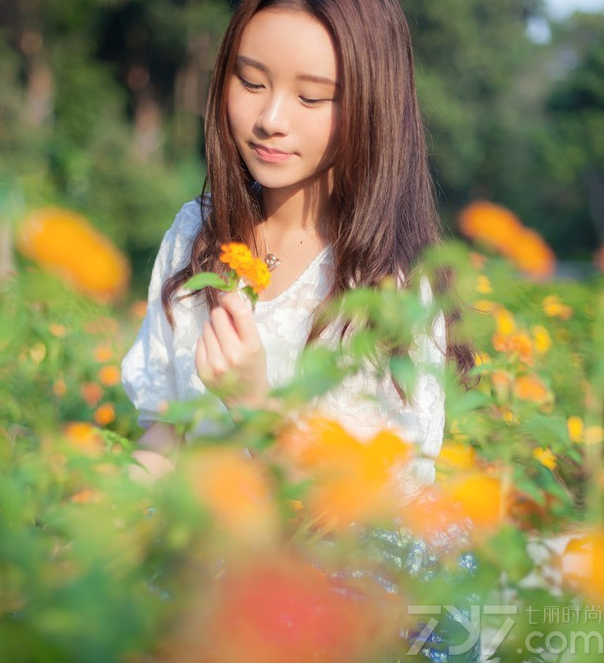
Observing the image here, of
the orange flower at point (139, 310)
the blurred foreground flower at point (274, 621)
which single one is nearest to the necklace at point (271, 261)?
the blurred foreground flower at point (274, 621)

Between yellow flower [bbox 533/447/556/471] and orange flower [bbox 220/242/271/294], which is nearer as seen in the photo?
orange flower [bbox 220/242/271/294]

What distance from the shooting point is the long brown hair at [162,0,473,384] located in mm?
1472

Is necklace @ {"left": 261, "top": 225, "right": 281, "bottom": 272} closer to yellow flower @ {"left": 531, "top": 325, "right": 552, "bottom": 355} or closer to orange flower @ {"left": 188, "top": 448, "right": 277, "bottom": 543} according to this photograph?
yellow flower @ {"left": 531, "top": 325, "right": 552, "bottom": 355}

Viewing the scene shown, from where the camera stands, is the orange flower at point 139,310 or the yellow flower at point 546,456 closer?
the yellow flower at point 546,456

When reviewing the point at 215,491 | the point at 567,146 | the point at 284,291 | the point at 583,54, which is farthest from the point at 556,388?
the point at 583,54

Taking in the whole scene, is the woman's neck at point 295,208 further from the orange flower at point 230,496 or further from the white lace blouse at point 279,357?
the orange flower at point 230,496

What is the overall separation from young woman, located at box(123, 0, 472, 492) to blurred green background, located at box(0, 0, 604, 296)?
98 cm

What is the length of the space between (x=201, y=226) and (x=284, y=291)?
26 centimetres

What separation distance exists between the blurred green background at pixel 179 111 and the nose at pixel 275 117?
1.29 metres

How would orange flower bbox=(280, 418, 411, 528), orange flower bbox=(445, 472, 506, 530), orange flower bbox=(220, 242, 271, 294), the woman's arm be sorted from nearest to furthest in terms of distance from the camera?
1. orange flower bbox=(280, 418, 411, 528)
2. orange flower bbox=(445, 472, 506, 530)
3. orange flower bbox=(220, 242, 271, 294)
4. the woman's arm

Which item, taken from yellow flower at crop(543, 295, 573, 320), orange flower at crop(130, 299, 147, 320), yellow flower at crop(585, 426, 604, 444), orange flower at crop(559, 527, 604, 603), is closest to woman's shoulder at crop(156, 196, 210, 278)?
yellow flower at crop(585, 426, 604, 444)

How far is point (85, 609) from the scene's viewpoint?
0.47 m

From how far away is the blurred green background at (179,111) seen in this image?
38.9 feet

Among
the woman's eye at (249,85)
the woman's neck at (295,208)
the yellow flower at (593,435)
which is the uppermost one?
the woman's eye at (249,85)
